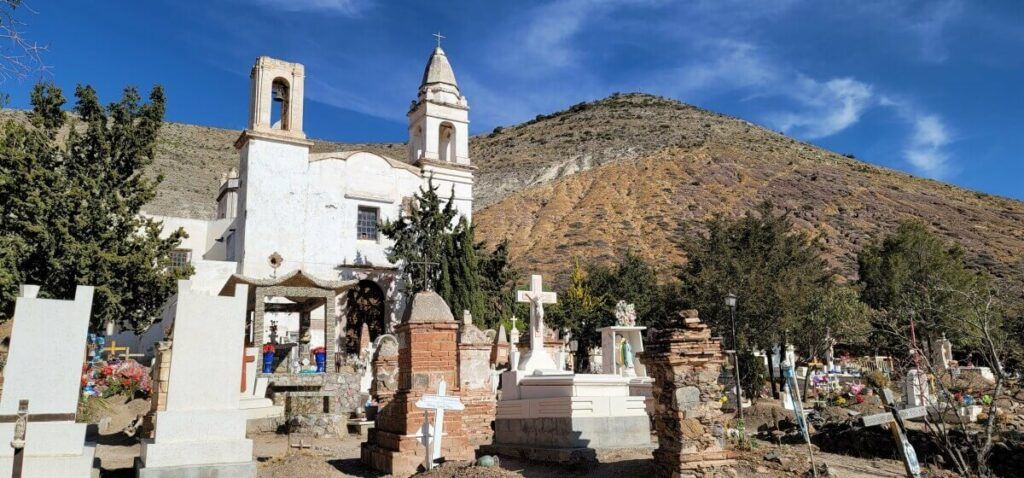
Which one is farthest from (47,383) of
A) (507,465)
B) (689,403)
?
(689,403)

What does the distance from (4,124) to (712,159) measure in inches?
2418

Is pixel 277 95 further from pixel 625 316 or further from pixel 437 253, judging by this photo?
pixel 625 316

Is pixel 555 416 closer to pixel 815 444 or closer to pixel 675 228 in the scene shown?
pixel 815 444

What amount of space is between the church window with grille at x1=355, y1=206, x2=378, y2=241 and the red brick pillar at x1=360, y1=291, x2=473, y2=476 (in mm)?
16848

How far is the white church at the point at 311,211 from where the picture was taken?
23750 millimetres

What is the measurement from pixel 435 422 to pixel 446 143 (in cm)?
2200

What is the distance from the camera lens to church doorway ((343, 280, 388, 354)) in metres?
25.2

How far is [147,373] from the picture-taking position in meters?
17.5

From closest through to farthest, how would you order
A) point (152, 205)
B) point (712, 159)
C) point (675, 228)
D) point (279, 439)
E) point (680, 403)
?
point (680, 403) → point (279, 439) → point (675, 228) → point (152, 205) → point (712, 159)

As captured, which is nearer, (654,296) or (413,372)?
(413,372)

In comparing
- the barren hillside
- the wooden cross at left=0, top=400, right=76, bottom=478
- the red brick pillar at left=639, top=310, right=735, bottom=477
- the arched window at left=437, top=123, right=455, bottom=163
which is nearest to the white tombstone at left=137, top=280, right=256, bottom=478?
the wooden cross at left=0, top=400, right=76, bottom=478

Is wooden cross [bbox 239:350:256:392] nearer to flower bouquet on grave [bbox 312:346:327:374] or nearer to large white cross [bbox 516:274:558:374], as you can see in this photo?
flower bouquet on grave [bbox 312:346:327:374]

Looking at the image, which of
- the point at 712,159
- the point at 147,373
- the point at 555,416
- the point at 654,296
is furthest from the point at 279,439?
the point at 712,159

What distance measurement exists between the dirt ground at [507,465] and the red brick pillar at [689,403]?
747mm
